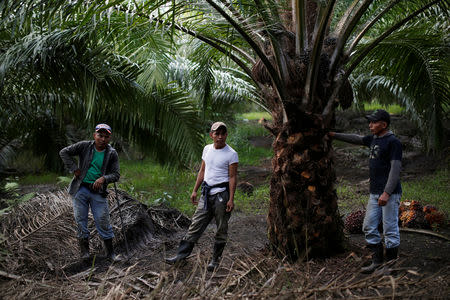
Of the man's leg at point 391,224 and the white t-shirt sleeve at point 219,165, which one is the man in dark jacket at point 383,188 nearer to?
the man's leg at point 391,224

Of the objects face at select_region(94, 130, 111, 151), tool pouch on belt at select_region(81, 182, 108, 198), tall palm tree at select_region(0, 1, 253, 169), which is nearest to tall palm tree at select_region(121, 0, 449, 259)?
tall palm tree at select_region(0, 1, 253, 169)

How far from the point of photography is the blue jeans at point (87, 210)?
5016 millimetres

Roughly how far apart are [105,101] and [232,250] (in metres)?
2.68

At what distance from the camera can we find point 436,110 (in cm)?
642

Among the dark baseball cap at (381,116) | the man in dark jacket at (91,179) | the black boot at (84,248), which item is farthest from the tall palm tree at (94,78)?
the dark baseball cap at (381,116)

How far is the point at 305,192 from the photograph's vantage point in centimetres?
475

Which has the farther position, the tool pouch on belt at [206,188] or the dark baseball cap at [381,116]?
the tool pouch on belt at [206,188]

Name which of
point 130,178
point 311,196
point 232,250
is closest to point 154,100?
point 232,250

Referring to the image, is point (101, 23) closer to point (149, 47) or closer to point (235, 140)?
point (149, 47)

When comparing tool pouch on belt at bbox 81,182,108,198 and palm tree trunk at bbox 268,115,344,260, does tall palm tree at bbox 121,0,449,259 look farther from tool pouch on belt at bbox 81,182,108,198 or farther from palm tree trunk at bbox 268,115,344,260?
tool pouch on belt at bbox 81,182,108,198

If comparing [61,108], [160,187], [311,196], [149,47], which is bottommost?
[160,187]

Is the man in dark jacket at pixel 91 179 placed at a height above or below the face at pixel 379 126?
below

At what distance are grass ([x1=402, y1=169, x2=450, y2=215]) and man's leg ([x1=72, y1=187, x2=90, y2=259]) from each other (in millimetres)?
5541

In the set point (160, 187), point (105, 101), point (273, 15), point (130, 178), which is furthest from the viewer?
point (130, 178)
